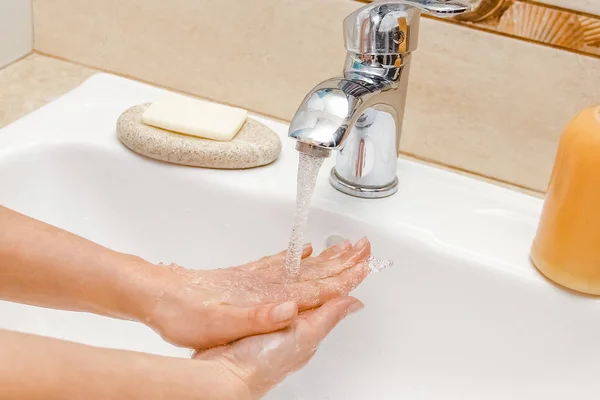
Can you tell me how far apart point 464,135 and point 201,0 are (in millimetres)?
302

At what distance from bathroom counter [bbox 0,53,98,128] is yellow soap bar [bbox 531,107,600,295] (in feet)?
1.73

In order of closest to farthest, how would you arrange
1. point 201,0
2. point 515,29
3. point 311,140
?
point 311,140 → point 515,29 → point 201,0

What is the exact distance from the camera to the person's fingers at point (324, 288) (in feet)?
1.97

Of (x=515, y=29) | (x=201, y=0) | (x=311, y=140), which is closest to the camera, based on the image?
(x=311, y=140)

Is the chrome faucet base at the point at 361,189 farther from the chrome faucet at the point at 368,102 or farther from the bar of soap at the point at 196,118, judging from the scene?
the bar of soap at the point at 196,118

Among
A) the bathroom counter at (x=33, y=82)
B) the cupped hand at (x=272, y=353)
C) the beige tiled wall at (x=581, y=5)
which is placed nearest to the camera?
the cupped hand at (x=272, y=353)

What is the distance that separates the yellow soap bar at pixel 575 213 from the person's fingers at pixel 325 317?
16 centimetres

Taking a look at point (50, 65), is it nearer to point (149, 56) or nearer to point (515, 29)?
point (149, 56)

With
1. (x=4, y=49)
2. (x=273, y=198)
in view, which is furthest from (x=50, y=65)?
(x=273, y=198)

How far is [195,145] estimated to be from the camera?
2.28 feet

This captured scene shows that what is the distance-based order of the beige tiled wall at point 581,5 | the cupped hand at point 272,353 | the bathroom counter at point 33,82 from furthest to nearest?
the bathroom counter at point 33,82, the beige tiled wall at point 581,5, the cupped hand at point 272,353

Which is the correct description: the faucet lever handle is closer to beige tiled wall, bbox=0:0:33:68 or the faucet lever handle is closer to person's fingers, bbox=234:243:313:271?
person's fingers, bbox=234:243:313:271

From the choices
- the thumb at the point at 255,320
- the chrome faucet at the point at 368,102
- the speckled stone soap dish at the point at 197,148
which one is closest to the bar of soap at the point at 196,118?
the speckled stone soap dish at the point at 197,148

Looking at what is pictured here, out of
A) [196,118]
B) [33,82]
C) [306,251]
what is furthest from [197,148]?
[33,82]
